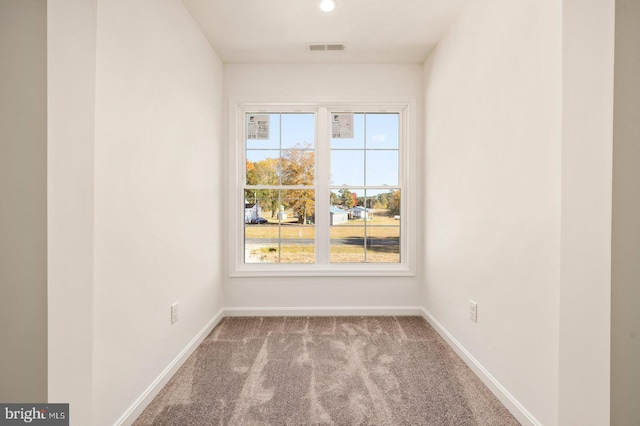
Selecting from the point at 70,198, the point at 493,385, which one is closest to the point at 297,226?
the point at 493,385

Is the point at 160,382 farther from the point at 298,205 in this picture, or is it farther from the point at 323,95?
the point at 323,95

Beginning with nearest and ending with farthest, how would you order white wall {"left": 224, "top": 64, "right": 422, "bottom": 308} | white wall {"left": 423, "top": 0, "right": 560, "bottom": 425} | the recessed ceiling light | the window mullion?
1. white wall {"left": 423, "top": 0, "right": 560, "bottom": 425}
2. the recessed ceiling light
3. white wall {"left": 224, "top": 64, "right": 422, "bottom": 308}
4. the window mullion

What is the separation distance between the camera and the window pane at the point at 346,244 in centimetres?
332

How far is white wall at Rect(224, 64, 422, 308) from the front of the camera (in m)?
3.14

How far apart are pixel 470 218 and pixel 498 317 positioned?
2.31 feet

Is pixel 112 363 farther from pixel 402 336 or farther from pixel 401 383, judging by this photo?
pixel 402 336

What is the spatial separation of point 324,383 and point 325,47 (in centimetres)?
285

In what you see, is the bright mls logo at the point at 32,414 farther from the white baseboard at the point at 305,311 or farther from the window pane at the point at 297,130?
the window pane at the point at 297,130

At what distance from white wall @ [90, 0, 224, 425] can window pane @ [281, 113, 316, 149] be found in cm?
89

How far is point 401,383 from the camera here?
1950 mm

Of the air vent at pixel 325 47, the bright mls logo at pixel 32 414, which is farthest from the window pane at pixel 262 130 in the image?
the bright mls logo at pixel 32 414

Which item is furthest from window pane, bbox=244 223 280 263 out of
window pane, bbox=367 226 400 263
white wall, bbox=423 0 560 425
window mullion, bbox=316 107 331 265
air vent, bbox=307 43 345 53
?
air vent, bbox=307 43 345 53

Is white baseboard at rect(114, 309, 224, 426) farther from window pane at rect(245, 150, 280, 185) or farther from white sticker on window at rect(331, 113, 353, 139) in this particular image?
white sticker on window at rect(331, 113, 353, 139)

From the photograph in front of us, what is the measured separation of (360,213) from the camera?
3307 millimetres
